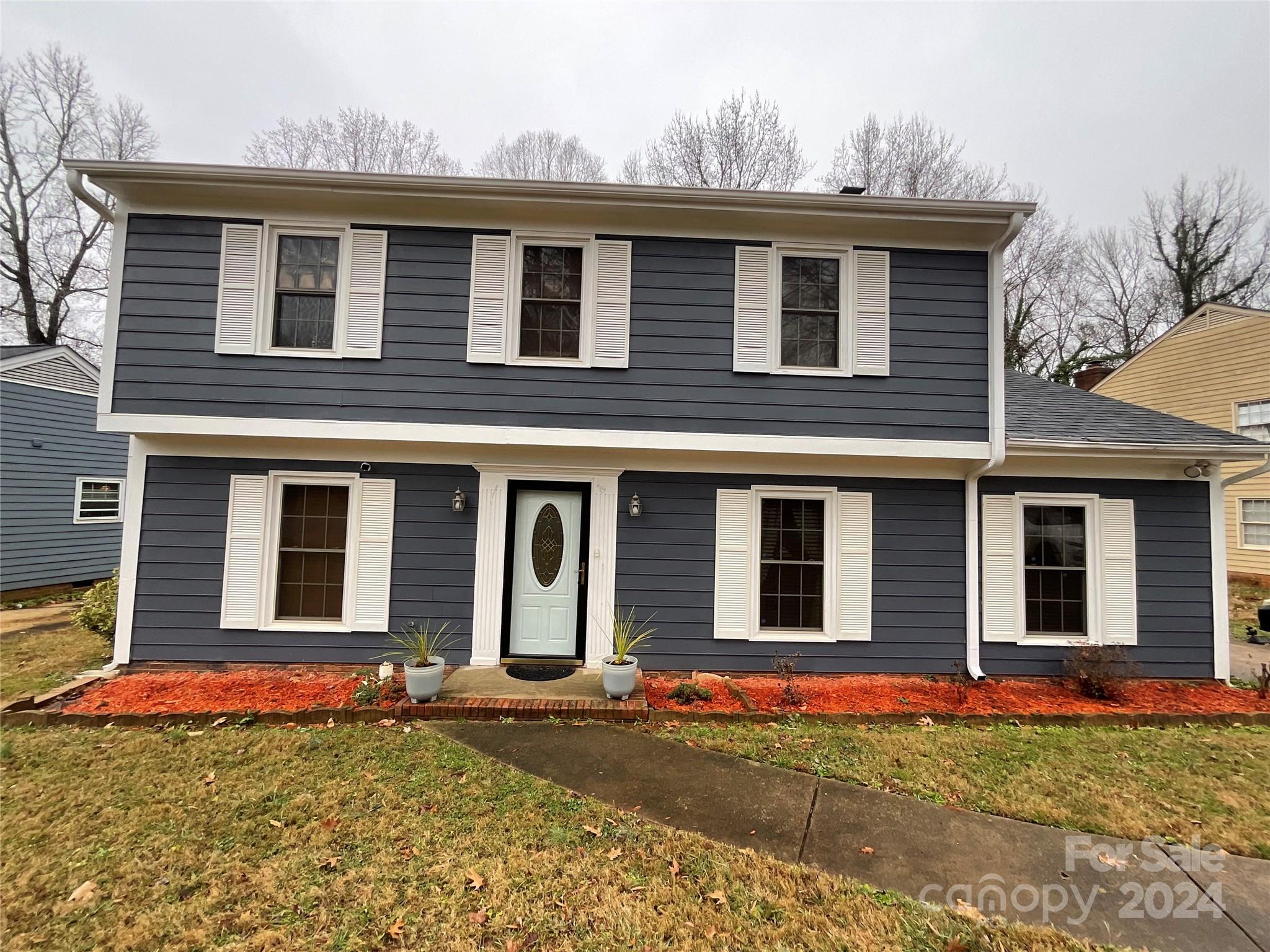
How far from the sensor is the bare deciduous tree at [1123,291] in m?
21.6

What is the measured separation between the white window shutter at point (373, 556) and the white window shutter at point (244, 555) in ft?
3.32

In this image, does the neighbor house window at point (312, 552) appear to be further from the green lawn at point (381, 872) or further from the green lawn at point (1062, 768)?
the green lawn at point (1062, 768)

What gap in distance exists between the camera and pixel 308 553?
5.94 metres

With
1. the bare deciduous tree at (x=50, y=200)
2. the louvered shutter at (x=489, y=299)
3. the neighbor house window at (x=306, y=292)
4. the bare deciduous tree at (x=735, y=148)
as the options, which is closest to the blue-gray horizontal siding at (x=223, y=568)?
the neighbor house window at (x=306, y=292)

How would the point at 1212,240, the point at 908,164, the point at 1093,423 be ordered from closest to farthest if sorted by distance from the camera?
the point at 1093,423 → the point at 908,164 → the point at 1212,240

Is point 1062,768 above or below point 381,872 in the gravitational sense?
Answer: above

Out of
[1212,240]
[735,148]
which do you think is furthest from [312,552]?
[1212,240]

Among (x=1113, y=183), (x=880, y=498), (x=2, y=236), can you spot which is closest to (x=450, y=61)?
(x=2, y=236)

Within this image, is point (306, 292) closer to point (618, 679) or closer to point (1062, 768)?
point (618, 679)

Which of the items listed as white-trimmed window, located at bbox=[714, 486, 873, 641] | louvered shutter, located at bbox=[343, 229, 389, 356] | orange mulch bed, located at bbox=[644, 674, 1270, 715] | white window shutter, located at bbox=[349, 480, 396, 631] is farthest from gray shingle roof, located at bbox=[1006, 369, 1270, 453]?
louvered shutter, located at bbox=[343, 229, 389, 356]

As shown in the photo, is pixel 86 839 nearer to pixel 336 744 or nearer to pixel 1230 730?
pixel 336 744

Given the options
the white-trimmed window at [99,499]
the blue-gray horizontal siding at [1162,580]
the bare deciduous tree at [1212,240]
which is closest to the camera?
the blue-gray horizontal siding at [1162,580]

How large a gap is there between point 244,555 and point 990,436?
26.8ft

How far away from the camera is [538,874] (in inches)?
110
